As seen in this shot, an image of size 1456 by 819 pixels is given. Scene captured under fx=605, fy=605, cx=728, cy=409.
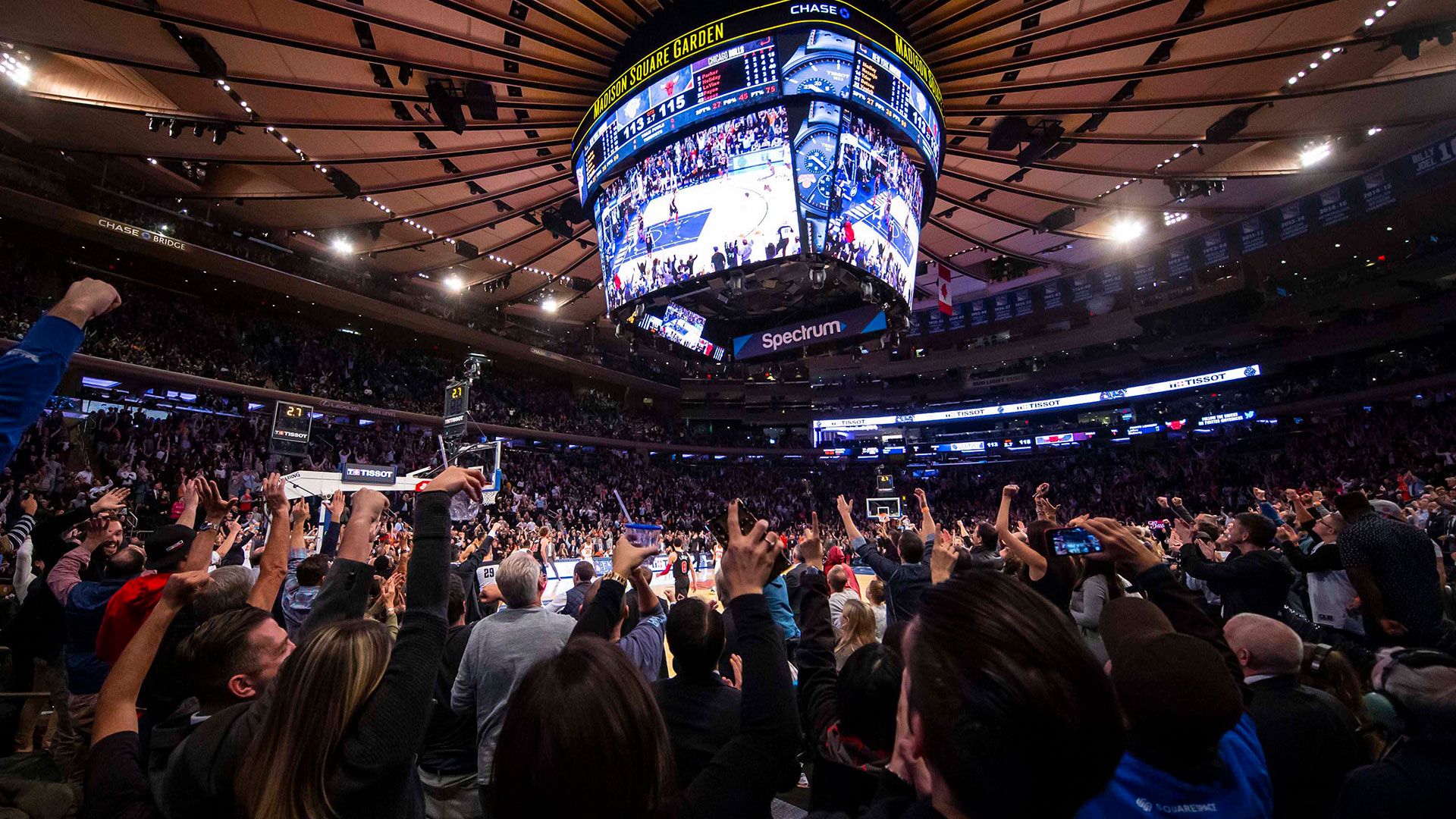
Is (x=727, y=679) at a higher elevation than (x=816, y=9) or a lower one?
lower

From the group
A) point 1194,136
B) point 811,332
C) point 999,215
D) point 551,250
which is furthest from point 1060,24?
point 551,250

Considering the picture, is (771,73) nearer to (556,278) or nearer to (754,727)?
(754,727)

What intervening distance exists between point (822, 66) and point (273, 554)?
8451 mm

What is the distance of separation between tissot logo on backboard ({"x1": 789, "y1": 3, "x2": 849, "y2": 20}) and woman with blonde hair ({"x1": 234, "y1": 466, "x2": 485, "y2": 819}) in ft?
29.4

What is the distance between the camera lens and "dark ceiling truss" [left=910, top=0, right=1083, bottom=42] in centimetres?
829

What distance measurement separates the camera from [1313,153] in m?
14.2

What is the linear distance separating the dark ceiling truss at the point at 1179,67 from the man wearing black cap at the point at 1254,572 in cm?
791

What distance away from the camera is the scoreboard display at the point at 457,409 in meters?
10.7

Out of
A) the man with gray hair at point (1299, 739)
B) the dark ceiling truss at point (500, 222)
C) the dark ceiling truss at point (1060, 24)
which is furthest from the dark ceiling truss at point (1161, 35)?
the man with gray hair at point (1299, 739)

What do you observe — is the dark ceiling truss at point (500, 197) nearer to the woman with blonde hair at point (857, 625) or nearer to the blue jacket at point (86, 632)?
the blue jacket at point (86, 632)

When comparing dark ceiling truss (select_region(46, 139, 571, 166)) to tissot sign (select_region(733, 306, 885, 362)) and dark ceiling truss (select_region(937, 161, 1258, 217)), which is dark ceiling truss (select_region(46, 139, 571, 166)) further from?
dark ceiling truss (select_region(937, 161, 1258, 217))

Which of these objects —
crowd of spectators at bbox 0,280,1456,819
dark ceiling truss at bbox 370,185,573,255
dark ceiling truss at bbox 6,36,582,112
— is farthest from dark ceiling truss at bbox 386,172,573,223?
crowd of spectators at bbox 0,280,1456,819

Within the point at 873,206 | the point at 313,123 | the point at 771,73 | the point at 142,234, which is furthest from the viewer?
the point at 142,234

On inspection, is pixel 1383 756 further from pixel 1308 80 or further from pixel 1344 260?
pixel 1344 260
